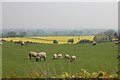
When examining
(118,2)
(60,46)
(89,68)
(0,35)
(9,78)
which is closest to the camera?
(9,78)

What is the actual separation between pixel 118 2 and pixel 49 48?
6743mm

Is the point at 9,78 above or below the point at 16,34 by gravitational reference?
below

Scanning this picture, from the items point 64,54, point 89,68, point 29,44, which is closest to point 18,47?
point 29,44

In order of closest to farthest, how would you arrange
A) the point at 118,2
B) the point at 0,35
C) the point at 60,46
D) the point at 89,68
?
the point at 118,2 → the point at 89,68 → the point at 0,35 → the point at 60,46

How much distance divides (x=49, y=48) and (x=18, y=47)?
195 centimetres

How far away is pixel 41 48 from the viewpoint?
15.0 m

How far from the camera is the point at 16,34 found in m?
15.5

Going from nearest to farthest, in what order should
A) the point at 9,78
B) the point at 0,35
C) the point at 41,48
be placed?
the point at 9,78
the point at 0,35
the point at 41,48

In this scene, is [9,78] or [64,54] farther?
[64,54]

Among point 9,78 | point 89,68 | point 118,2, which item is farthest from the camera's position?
point 89,68

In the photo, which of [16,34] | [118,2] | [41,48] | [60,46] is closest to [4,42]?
[16,34]

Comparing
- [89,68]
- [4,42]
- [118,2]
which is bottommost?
[89,68]

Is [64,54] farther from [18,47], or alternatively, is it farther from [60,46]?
[18,47]

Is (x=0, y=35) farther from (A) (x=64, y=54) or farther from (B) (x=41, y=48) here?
(A) (x=64, y=54)
